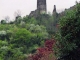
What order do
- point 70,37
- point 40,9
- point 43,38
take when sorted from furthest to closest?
point 40,9
point 43,38
point 70,37

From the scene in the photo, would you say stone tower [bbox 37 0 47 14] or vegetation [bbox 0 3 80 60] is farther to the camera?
stone tower [bbox 37 0 47 14]

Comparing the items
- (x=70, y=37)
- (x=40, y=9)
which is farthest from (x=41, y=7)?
(x=70, y=37)

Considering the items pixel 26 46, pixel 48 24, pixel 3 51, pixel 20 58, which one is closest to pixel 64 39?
pixel 20 58

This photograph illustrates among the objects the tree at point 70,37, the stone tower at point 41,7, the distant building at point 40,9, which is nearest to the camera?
the tree at point 70,37

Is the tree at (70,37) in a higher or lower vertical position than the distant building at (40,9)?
lower

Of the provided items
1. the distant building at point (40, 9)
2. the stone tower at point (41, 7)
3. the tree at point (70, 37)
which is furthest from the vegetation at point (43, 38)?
the stone tower at point (41, 7)

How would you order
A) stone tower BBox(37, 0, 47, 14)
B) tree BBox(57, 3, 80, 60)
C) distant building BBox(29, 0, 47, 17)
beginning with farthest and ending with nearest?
stone tower BBox(37, 0, 47, 14) < distant building BBox(29, 0, 47, 17) < tree BBox(57, 3, 80, 60)

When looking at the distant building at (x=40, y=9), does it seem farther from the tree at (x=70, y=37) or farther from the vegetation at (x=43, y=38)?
the tree at (x=70, y=37)

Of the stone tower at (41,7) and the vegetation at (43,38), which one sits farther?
the stone tower at (41,7)

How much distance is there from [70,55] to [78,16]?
1604 mm

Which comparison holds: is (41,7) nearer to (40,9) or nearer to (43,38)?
(40,9)

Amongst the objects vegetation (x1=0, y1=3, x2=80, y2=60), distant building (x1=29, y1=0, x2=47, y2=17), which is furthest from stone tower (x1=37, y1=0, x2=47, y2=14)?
vegetation (x1=0, y1=3, x2=80, y2=60)

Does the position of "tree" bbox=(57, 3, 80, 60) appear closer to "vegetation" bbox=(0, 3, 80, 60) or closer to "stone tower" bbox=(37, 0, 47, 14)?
"vegetation" bbox=(0, 3, 80, 60)

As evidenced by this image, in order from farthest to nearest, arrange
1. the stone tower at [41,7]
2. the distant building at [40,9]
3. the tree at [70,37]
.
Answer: the stone tower at [41,7], the distant building at [40,9], the tree at [70,37]
